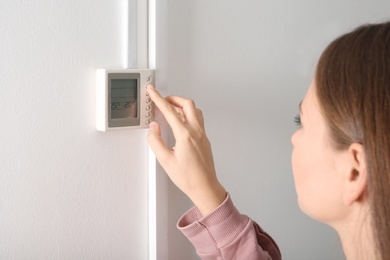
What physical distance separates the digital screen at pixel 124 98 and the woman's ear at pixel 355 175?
15.2 inches

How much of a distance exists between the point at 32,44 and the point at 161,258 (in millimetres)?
460

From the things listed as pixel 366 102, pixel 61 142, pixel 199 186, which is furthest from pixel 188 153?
pixel 366 102

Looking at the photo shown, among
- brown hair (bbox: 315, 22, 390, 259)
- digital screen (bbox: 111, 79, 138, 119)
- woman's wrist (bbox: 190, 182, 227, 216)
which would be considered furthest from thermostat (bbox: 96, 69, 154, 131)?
brown hair (bbox: 315, 22, 390, 259)

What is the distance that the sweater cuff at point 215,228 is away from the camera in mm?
989

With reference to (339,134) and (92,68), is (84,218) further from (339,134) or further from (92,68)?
(339,134)

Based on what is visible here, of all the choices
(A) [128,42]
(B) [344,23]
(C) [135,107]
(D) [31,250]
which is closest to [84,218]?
(D) [31,250]

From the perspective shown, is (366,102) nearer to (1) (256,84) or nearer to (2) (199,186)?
(2) (199,186)

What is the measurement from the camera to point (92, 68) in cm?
97

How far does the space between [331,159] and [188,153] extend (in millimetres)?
253

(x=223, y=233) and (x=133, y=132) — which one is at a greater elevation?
(x=133, y=132)

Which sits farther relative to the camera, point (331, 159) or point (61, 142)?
point (61, 142)

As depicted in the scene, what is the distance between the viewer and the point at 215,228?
3.25 feet

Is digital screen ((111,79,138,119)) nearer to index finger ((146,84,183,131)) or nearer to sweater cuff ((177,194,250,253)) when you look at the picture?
index finger ((146,84,183,131))

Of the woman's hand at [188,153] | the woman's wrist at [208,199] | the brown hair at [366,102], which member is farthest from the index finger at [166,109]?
the brown hair at [366,102]
